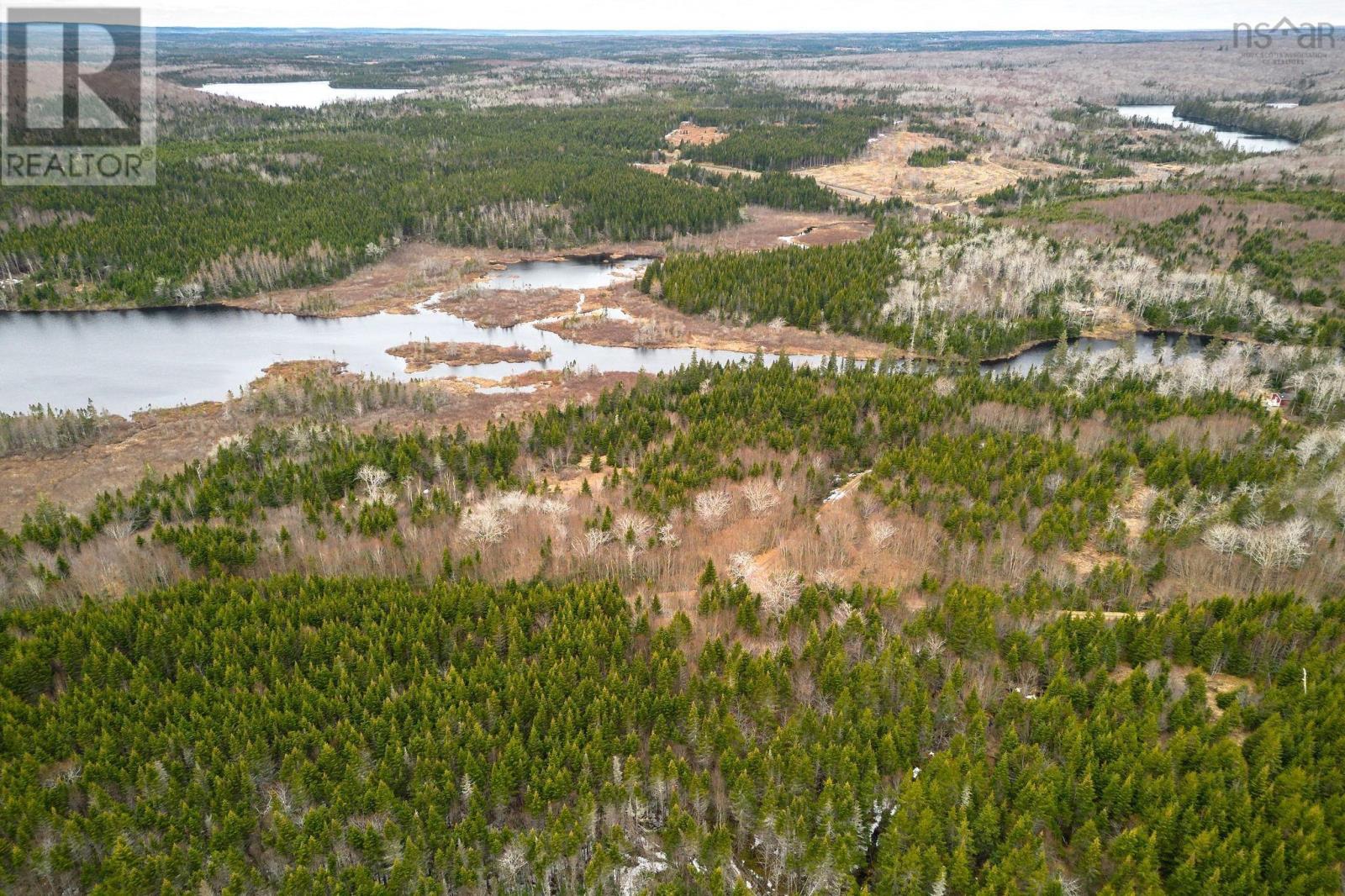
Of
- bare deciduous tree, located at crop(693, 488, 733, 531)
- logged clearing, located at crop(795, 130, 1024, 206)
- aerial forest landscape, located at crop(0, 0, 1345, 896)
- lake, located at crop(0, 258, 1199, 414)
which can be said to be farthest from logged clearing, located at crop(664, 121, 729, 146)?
bare deciduous tree, located at crop(693, 488, 733, 531)

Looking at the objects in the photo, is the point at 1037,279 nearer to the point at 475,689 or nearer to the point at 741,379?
the point at 741,379

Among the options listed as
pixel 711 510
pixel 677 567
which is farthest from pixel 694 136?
pixel 677 567

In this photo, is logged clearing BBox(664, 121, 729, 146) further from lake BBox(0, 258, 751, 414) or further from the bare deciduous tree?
the bare deciduous tree

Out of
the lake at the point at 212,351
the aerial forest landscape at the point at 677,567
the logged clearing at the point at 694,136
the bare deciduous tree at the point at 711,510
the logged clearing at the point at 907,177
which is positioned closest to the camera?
the aerial forest landscape at the point at 677,567

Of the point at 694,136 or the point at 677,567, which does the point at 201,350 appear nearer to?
the point at 677,567

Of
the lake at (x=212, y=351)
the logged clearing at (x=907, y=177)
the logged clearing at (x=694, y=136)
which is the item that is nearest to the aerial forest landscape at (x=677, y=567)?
the lake at (x=212, y=351)

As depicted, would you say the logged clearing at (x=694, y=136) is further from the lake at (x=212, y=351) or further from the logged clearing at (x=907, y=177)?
the lake at (x=212, y=351)
